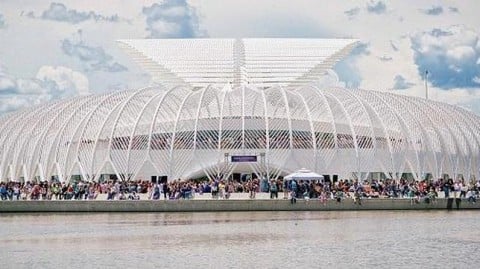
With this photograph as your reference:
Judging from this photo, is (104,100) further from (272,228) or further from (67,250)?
(67,250)

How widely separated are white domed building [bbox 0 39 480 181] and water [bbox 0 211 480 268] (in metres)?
19.8

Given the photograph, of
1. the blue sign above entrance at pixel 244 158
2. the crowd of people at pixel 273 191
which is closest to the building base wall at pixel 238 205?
the crowd of people at pixel 273 191

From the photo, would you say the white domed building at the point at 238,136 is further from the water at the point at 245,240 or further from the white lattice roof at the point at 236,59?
the white lattice roof at the point at 236,59

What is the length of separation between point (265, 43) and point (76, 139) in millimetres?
38492

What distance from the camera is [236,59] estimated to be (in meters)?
106

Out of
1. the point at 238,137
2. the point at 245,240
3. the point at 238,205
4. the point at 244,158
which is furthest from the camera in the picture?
the point at 238,137

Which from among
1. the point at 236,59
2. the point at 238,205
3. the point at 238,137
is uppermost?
the point at 236,59

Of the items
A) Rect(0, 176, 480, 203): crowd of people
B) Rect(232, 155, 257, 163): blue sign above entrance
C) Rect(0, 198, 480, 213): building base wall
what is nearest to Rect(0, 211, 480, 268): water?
Rect(0, 198, 480, 213): building base wall

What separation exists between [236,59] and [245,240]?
6906cm

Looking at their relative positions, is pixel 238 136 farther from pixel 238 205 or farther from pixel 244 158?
pixel 238 205

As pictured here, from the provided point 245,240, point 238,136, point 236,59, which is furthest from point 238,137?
point 245,240

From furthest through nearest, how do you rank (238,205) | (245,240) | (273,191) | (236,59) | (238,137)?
(236,59), (238,137), (273,191), (238,205), (245,240)

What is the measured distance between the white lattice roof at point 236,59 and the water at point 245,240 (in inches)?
2103

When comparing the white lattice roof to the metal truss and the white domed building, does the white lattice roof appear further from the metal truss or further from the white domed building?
the metal truss
